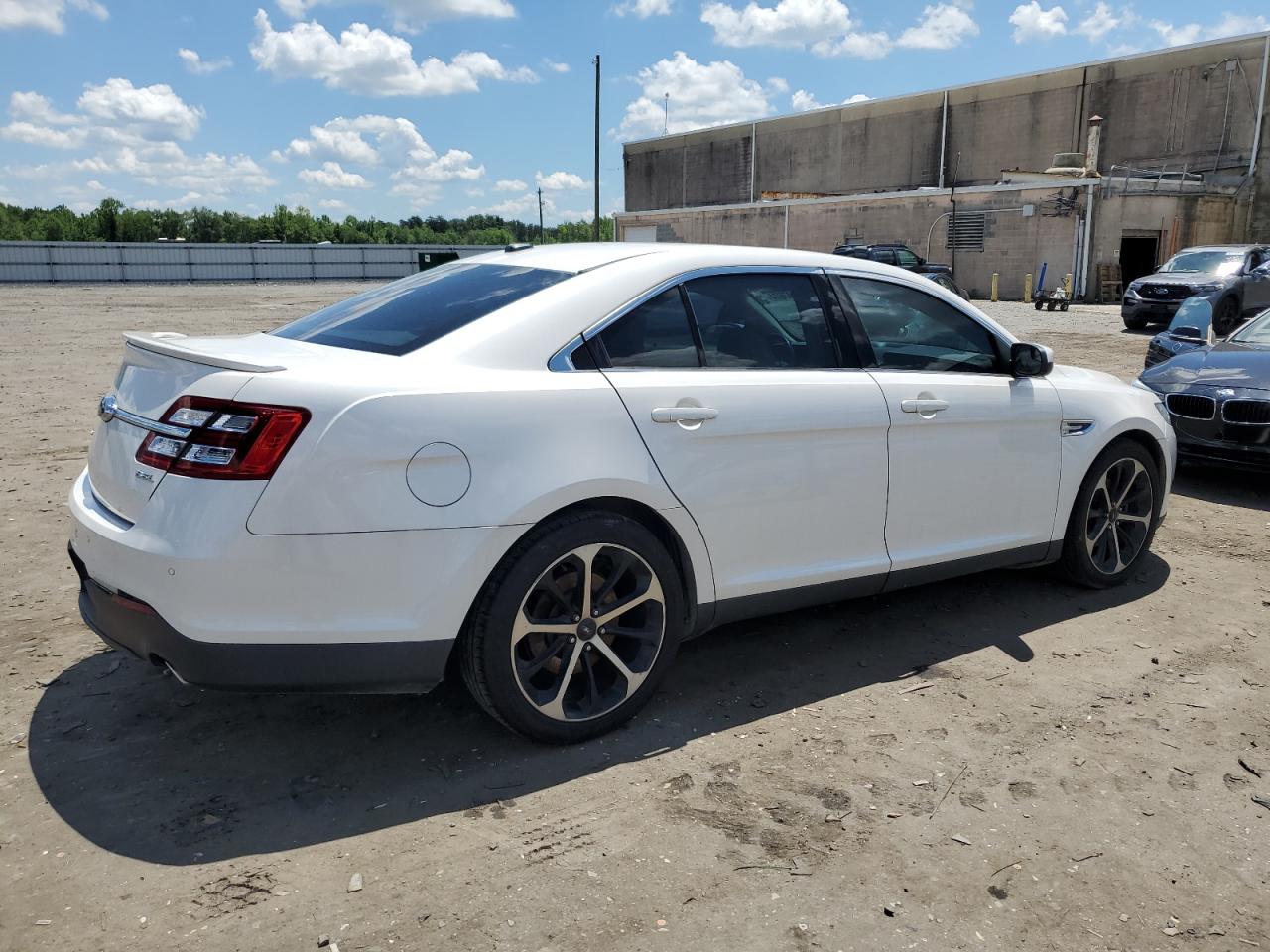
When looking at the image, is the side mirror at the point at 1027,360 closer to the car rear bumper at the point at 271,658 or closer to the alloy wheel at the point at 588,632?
the alloy wheel at the point at 588,632

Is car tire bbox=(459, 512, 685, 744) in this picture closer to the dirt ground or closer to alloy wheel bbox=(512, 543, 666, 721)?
alloy wheel bbox=(512, 543, 666, 721)

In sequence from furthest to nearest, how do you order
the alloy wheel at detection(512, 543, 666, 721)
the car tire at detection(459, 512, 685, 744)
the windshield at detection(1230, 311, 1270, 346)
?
the windshield at detection(1230, 311, 1270, 346), the alloy wheel at detection(512, 543, 666, 721), the car tire at detection(459, 512, 685, 744)

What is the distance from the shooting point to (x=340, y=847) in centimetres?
283

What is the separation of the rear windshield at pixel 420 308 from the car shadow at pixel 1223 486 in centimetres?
563

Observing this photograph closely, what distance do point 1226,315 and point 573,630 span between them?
756 inches

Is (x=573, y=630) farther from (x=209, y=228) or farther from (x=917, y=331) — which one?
(x=209, y=228)

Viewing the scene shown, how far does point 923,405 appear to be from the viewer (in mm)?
4082

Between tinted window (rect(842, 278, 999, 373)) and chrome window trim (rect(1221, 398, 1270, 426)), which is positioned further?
chrome window trim (rect(1221, 398, 1270, 426))

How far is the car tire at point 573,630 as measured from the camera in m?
3.14

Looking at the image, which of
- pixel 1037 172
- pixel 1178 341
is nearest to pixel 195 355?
pixel 1178 341

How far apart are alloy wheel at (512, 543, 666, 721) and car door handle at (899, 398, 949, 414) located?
132cm

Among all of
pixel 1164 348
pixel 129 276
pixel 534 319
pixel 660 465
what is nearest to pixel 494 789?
pixel 660 465

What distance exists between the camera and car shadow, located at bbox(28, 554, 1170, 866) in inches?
117

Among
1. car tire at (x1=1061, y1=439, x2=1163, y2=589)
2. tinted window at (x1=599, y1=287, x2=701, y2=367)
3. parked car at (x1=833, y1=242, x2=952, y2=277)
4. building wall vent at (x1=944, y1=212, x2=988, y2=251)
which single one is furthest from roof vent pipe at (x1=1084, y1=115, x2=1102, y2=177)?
tinted window at (x1=599, y1=287, x2=701, y2=367)
